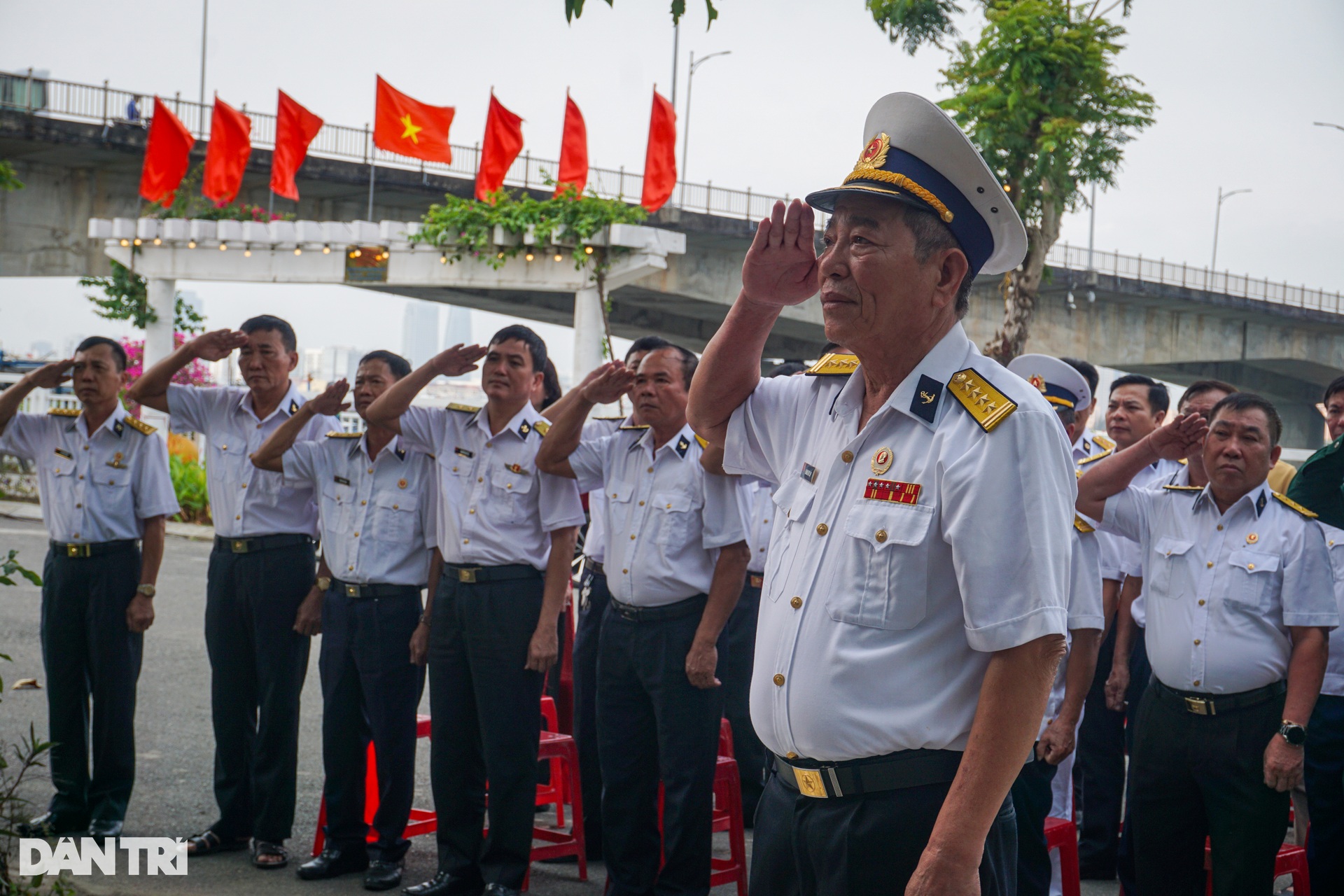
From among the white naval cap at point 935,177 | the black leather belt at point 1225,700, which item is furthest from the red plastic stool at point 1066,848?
the white naval cap at point 935,177

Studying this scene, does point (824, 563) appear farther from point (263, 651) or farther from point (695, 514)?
point (263, 651)

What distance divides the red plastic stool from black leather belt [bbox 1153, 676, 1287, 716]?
22.8 inches

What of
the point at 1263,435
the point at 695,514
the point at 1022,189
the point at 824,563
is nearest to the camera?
the point at 824,563

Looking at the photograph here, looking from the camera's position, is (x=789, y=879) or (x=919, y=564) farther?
(x=789, y=879)

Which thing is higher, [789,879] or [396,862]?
[789,879]

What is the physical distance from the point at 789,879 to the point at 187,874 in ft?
10.9

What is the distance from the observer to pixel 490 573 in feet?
14.6

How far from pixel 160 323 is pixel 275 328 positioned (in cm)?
1432

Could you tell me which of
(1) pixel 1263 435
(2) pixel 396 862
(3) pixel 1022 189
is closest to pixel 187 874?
(2) pixel 396 862

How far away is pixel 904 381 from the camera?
79.0 inches

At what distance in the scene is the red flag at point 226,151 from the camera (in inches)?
659

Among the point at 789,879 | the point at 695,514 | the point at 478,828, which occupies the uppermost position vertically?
the point at 695,514

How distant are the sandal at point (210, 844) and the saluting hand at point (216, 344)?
6.50 ft

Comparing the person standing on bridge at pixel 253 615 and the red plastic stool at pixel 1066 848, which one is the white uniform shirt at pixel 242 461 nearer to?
the person standing on bridge at pixel 253 615
